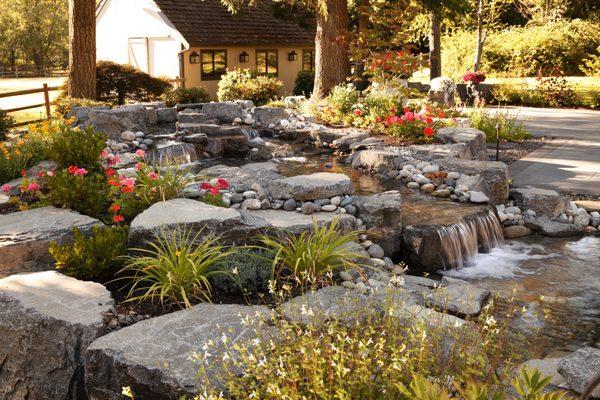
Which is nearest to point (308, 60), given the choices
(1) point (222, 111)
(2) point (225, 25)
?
(2) point (225, 25)

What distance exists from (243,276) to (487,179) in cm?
592

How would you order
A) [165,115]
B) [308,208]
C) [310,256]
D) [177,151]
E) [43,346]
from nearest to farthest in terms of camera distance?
A: [43,346] < [310,256] < [308,208] < [177,151] < [165,115]

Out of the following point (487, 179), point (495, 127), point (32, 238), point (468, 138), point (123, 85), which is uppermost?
point (123, 85)

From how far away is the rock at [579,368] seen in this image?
4383 mm

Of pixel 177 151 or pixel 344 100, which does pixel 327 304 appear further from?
pixel 344 100

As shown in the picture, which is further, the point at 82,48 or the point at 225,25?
the point at 225,25

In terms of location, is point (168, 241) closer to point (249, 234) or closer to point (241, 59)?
point (249, 234)

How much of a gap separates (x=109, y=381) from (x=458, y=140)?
9130 mm

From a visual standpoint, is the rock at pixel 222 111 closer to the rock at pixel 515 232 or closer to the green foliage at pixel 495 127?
the green foliage at pixel 495 127

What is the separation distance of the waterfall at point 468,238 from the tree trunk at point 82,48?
1221 centimetres

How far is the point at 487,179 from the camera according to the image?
1018 centimetres

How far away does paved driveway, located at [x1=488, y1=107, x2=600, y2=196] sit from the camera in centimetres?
1119

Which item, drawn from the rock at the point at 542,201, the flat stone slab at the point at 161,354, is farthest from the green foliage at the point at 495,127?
the flat stone slab at the point at 161,354

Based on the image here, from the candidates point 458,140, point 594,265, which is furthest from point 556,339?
point 458,140
